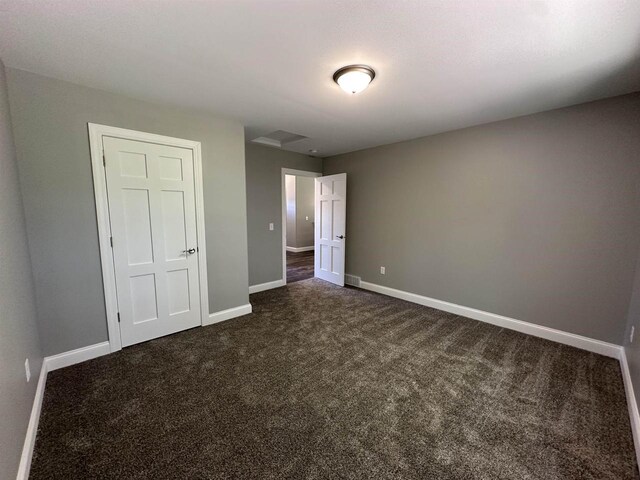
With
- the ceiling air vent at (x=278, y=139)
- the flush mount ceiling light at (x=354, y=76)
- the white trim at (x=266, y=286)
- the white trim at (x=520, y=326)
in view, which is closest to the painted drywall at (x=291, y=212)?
the white trim at (x=266, y=286)

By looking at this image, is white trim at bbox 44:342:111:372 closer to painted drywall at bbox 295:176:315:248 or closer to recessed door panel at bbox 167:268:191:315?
recessed door panel at bbox 167:268:191:315

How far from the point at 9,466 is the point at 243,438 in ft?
3.49

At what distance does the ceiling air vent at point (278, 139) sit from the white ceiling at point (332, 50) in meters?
1.30

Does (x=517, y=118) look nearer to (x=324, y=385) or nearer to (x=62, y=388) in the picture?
(x=324, y=385)

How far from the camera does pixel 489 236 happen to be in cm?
329

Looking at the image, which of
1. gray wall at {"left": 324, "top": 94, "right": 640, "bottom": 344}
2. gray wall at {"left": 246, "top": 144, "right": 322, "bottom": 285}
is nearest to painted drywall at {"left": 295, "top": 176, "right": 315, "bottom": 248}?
gray wall at {"left": 246, "top": 144, "right": 322, "bottom": 285}

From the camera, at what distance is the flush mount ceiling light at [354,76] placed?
1.97 metres

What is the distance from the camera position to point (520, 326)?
3090mm

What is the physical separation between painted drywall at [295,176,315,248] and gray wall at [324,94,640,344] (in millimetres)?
4548

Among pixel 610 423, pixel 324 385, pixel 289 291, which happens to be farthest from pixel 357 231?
pixel 610 423

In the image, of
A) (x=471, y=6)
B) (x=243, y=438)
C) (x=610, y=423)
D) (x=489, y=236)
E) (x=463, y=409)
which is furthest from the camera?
(x=489, y=236)

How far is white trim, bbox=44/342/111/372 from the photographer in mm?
2309

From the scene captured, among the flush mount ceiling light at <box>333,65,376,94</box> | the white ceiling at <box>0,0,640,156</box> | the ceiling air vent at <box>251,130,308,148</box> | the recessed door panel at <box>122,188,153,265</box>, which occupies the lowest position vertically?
the recessed door panel at <box>122,188,153,265</box>

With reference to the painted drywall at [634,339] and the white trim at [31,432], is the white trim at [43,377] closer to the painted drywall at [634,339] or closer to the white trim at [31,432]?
the white trim at [31,432]
